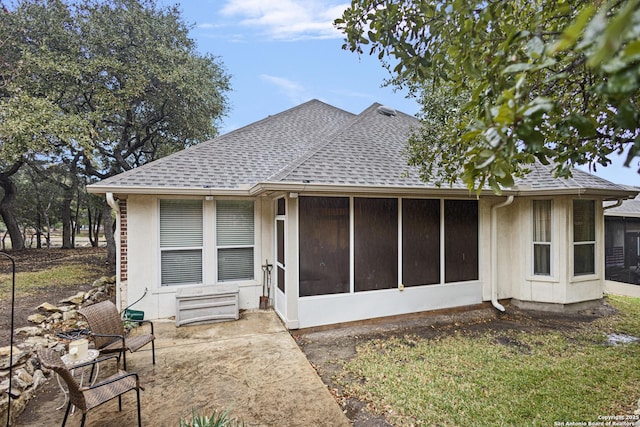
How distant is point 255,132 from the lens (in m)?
9.22

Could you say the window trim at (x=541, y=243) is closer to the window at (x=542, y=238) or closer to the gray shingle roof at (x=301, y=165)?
the window at (x=542, y=238)

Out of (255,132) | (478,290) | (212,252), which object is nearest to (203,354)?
(212,252)

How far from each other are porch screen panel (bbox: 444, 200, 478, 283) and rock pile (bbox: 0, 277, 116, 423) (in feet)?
22.7

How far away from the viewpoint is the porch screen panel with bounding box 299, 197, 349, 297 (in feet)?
18.5

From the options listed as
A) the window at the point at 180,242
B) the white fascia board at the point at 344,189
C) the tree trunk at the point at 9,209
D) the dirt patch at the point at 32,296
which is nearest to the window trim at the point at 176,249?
the window at the point at 180,242

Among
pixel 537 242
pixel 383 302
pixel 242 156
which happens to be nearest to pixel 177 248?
pixel 242 156

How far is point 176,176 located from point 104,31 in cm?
892

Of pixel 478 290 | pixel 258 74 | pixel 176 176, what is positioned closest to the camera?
pixel 176 176

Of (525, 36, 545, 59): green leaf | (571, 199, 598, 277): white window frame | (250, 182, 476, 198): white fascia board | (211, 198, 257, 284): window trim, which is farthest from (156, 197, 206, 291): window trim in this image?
(571, 199, 598, 277): white window frame

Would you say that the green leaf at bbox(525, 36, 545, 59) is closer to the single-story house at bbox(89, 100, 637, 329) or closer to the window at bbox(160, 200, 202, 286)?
the single-story house at bbox(89, 100, 637, 329)

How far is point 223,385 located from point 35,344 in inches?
131

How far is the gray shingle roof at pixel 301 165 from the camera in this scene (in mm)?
5820

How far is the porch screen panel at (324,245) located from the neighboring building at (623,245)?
1280 cm

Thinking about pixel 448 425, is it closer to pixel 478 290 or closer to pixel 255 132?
pixel 478 290
